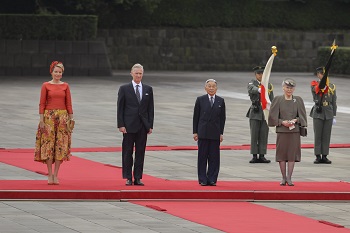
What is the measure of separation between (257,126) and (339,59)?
27.5 metres

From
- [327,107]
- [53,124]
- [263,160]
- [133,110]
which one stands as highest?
[133,110]

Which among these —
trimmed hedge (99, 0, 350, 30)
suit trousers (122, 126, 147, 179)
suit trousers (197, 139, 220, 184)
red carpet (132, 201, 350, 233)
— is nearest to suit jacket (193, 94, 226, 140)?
suit trousers (197, 139, 220, 184)

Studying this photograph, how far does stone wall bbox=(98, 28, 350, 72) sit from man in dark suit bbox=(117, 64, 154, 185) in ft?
113

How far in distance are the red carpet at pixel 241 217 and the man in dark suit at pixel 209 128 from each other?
1.30 metres

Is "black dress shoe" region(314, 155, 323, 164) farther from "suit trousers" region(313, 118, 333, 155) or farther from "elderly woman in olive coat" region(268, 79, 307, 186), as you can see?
"elderly woman in olive coat" region(268, 79, 307, 186)

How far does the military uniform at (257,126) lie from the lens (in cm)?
1962

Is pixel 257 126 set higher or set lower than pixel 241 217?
higher

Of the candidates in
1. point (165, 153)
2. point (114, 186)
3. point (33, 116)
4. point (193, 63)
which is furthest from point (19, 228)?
point (193, 63)

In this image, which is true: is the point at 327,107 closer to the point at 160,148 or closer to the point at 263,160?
the point at 263,160

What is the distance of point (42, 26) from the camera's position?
4375 cm

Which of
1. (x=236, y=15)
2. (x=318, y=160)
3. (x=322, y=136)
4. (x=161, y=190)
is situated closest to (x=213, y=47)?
(x=236, y=15)

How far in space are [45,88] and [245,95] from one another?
20.6 meters

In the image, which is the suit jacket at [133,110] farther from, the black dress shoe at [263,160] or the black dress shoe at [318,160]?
the black dress shoe at [318,160]

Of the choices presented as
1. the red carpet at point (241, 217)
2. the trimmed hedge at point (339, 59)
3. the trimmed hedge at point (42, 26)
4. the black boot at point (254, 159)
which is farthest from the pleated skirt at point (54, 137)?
the trimmed hedge at point (339, 59)
